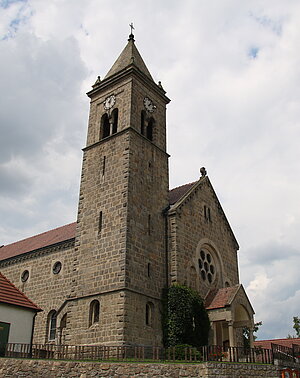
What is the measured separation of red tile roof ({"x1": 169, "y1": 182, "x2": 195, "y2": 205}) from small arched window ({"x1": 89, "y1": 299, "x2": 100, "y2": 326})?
9.80m

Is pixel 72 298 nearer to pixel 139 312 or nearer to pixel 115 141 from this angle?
pixel 139 312

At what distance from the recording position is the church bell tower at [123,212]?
81.6 feet

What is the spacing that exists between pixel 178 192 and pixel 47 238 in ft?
43.1

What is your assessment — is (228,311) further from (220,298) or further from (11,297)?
(11,297)

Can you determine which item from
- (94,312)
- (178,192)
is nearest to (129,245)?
(94,312)

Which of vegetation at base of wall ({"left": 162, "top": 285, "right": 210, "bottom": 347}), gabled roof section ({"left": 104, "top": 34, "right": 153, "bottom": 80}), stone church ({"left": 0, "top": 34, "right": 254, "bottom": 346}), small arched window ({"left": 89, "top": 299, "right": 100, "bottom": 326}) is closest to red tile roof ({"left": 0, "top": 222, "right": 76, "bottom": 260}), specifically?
stone church ({"left": 0, "top": 34, "right": 254, "bottom": 346})

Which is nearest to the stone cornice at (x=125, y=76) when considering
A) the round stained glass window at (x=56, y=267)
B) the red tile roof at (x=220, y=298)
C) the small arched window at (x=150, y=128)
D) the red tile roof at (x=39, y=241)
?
the small arched window at (x=150, y=128)

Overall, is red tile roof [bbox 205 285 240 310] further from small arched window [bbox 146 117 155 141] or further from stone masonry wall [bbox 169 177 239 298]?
small arched window [bbox 146 117 155 141]

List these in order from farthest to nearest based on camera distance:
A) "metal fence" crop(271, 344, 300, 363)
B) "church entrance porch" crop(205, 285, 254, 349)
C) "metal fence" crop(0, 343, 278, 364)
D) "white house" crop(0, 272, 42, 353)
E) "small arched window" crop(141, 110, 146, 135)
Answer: "small arched window" crop(141, 110, 146, 135) → "church entrance porch" crop(205, 285, 254, 349) → "white house" crop(0, 272, 42, 353) → "metal fence" crop(271, 344, 300, 363) → "metal fence" crop(0, 343, 278, 364)

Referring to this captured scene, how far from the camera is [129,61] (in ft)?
111

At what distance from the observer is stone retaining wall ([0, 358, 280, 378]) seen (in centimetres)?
1793

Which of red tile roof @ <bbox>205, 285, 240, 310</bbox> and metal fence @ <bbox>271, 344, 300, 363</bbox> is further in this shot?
red tile roof @ <bbox>205, 285, 240, 310</bbox>

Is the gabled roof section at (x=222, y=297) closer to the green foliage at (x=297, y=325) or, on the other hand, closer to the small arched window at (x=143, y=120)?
the small arched window at (x=143, y=120)

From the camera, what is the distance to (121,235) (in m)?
26.3
